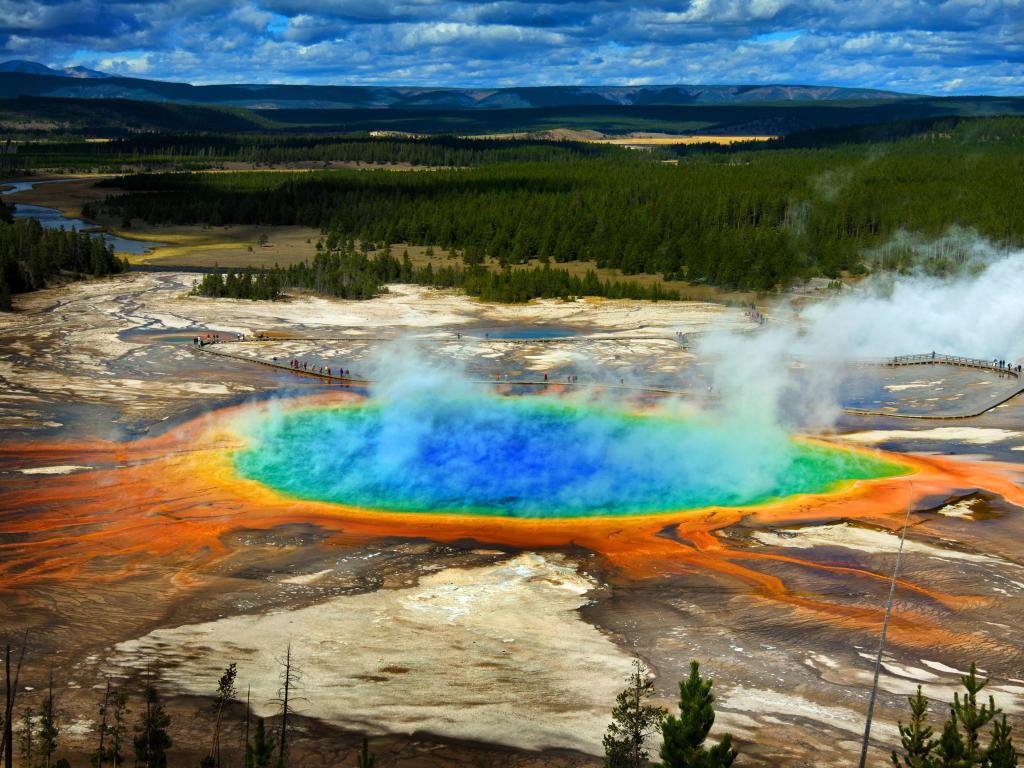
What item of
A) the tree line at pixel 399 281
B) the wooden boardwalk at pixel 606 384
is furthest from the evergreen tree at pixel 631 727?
the tree line at pixel 399 281

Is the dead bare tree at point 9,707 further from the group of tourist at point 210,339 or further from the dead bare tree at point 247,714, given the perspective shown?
the group of tourist at point 210,339

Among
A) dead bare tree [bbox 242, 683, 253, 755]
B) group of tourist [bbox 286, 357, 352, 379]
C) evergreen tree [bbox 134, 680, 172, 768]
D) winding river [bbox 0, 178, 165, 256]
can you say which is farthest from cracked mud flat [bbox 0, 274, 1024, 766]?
winding river [bbox 0, 178, 165, 256]

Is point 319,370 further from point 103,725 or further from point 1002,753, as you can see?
point 1002,753

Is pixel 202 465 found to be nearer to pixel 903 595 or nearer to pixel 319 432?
pixel 319 432

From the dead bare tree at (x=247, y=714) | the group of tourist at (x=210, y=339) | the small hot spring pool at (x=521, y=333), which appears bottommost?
the dead bare tree at (x=247, y=714)

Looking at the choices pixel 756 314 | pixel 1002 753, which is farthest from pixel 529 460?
pixel 756 314

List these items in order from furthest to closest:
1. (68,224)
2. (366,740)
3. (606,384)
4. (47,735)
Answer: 1. (68,224)
2. (606,384)
3. (366,740)
4. (47,735)

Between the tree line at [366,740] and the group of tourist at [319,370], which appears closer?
the tree line at [366,740]
